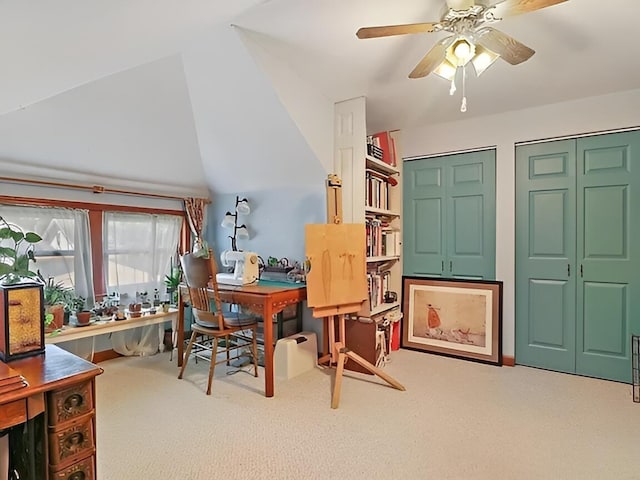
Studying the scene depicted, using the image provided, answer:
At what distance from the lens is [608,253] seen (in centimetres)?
308

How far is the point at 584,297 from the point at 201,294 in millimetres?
3172

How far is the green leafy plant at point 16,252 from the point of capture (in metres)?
1.93

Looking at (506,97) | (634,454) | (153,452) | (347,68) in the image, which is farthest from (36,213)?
(634,454)

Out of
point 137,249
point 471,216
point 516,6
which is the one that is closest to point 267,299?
point 137,249

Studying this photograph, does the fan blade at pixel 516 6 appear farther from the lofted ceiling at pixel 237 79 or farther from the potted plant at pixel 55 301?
the potted plant at pixel 55 301

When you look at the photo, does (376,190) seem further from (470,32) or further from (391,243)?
(470,32)

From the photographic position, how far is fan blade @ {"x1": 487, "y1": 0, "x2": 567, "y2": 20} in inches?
63.7

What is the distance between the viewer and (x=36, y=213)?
10.4ft

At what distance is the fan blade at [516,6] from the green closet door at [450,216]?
1962 mm

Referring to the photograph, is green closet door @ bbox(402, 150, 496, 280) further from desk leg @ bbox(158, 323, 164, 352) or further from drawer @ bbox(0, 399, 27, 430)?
drawer @ bbox(0, 399, 27, 430)

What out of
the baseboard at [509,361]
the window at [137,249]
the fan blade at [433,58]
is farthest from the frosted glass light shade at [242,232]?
the baseboard at [509,361]

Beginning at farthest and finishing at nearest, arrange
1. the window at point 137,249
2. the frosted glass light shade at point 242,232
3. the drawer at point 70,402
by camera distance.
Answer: the frosted glass light shade at point 242,232, the window at point 137,249, the drawer at point 70,402

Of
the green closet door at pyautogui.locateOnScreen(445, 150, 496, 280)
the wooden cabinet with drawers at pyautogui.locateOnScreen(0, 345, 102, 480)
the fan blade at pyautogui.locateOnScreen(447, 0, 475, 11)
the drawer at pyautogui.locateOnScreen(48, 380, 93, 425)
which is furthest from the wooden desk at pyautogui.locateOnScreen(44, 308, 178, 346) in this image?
the fan blade at pyautogui.locateOnScreen(447, 0, 475, 11)

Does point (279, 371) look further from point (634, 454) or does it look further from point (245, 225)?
point (634, 454)
